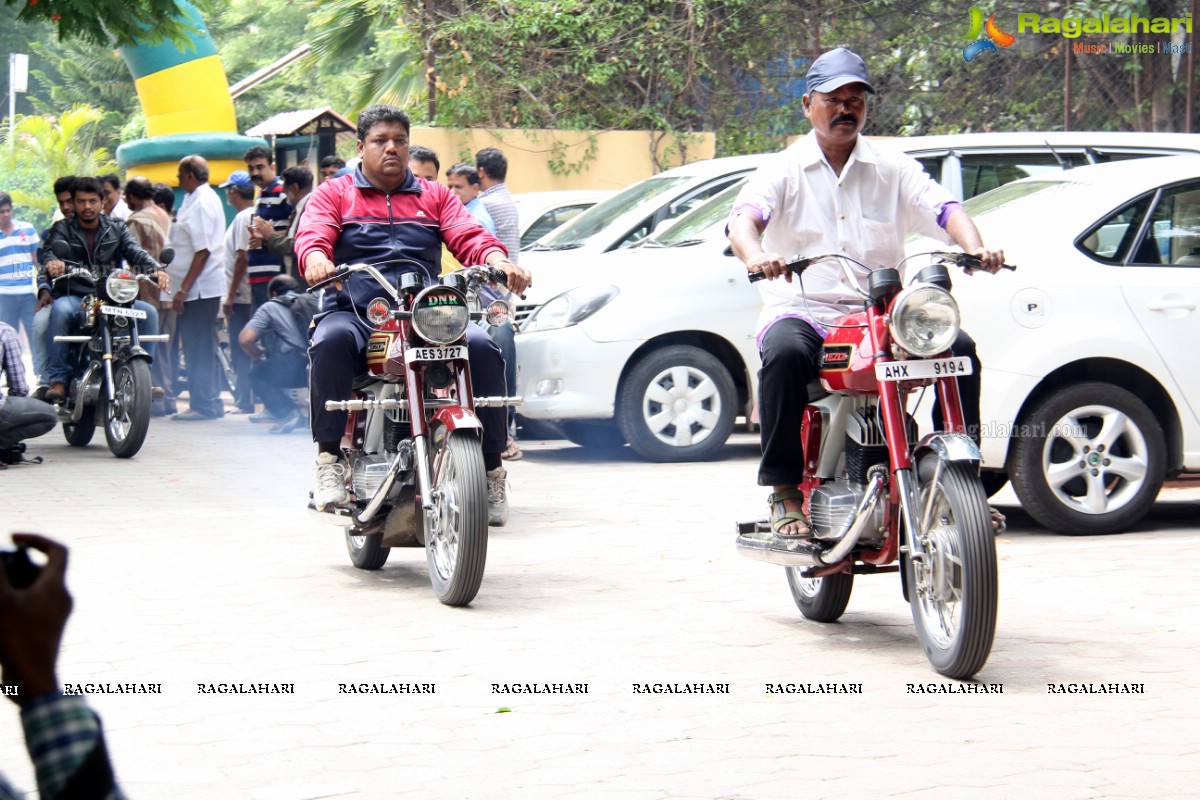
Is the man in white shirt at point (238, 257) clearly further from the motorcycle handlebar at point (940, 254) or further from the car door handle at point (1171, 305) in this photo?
the motorcycle handlebar at point (940, 254)

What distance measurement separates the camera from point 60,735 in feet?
5.37

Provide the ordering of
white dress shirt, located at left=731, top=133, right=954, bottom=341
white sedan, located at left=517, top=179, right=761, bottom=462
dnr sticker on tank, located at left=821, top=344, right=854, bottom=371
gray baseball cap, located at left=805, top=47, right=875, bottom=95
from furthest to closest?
1. white sedan, located at left=517, top=179, right=761, bottom=462
2. white dress shirt, located at left=731, top=133, right=954, bottom=341
3. gray baseball cap, located at left=805, top=47, right=875, bottom=95
4. dnr sticker on tank, located at left=821, top=344, right=854, bottom=371

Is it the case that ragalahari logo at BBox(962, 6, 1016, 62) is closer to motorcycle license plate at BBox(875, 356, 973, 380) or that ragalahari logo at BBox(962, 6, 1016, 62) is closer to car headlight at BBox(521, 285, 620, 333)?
car headlight at BBox(521, 285, 620, 333)

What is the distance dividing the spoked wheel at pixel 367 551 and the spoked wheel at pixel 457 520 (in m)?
0.65

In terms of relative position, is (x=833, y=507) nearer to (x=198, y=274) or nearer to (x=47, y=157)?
(x=198, y=274)

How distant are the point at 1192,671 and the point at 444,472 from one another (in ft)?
9.03

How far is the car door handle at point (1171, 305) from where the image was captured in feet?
24.3

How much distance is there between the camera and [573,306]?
34.0ft

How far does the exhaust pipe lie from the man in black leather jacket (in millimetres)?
7156

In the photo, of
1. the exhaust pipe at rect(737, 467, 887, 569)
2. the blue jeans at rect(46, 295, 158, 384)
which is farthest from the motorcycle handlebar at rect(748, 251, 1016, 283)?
the blue jeans at rect(46, 295, 158, 384)

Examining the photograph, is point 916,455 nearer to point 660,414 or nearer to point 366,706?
point 366,706

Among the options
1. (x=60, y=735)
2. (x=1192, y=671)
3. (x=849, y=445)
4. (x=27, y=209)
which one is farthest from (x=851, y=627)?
(x=27, y=209)

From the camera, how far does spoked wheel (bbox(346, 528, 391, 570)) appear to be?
680cm

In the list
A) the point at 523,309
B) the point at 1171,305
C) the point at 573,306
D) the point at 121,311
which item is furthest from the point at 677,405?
the point at 121,311
